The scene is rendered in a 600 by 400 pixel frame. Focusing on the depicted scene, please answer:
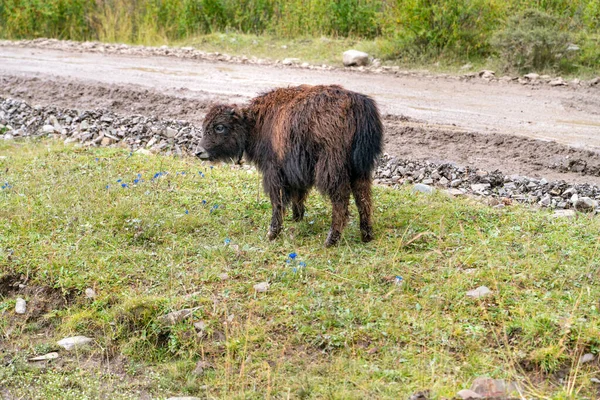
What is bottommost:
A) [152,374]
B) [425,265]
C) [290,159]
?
[152,374]

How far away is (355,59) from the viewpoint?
16062 millimetres

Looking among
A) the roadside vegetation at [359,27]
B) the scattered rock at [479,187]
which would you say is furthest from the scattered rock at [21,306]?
the roadside vegetation at [359,27]

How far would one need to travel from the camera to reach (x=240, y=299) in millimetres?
5438

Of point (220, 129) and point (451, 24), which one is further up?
point (451, 24)

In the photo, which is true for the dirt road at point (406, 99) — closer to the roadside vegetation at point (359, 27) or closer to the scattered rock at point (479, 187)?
the scattered rock at point (479, 187)

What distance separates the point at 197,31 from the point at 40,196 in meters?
13.9

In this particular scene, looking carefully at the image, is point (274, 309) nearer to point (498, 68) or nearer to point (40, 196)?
point (40, 196)

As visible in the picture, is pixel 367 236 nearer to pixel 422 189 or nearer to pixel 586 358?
pixel 422 189

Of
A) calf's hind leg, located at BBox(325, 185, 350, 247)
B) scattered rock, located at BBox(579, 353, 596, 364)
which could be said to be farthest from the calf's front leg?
scattered rock, located at BBox(579, 353, 596, 364)

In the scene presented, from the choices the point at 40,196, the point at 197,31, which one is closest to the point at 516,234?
the point at 40,196

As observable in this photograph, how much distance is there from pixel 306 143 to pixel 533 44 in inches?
391

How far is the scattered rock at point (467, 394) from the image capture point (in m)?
3.92

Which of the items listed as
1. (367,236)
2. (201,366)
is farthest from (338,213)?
(201,366)

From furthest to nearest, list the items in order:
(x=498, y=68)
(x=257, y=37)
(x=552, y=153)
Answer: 1. (x=257, y=37)
2. (x=498, y=68)
3. (x=552, y=153)
